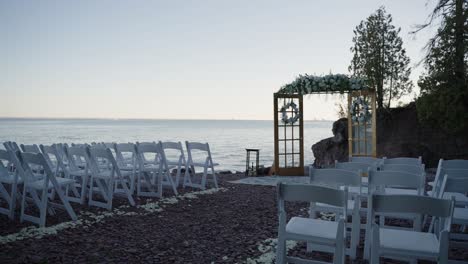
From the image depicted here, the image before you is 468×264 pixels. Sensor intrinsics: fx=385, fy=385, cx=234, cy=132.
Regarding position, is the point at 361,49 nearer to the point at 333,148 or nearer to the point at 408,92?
the point at 408,92

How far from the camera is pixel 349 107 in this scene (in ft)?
32.1

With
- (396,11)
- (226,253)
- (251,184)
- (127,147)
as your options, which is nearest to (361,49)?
(396,11)

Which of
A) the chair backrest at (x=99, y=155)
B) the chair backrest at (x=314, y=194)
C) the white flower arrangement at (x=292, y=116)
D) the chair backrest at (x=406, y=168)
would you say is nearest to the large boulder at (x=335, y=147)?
the white flower arrangement at (x=292, y=116)

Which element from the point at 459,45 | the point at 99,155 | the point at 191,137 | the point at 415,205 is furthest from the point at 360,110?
the point at 191,137

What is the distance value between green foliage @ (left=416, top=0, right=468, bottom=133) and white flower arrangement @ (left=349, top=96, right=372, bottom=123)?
2.63 meters

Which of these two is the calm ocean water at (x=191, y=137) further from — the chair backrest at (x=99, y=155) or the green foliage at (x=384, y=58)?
the chair backrest at (x=99, y=155)

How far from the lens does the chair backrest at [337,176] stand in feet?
10.5

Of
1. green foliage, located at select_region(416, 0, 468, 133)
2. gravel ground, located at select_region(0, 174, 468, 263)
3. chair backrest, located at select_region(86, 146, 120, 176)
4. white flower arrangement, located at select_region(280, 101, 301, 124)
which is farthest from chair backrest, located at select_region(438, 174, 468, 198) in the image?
green foliage, located at select_region(416, 0, 468, 133)

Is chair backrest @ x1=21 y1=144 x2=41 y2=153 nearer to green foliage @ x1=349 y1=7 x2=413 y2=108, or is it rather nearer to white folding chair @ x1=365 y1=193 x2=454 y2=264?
white folding chair @ x1=365 y1=193 x2=454 y2=264

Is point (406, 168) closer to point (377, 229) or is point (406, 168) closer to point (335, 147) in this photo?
point (377, 229)

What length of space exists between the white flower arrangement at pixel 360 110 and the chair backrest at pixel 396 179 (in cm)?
629

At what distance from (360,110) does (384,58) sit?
6397mm

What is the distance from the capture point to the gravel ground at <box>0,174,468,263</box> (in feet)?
11.5

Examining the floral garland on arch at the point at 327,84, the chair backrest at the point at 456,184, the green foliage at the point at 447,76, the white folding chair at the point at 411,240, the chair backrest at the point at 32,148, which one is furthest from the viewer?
the green foliage at the point at 447,76
